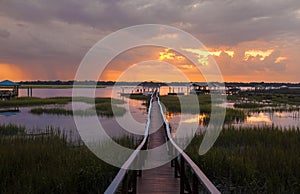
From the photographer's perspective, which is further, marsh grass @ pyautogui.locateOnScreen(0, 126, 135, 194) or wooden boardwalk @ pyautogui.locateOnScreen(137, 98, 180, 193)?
marsh grass @ pyautogui.locateOnScreen(0, 126, 135, 194)

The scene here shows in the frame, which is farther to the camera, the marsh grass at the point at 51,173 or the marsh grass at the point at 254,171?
the marsh grass at the point at 254,171

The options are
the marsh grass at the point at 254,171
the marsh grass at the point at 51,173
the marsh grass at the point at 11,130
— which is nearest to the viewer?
the marsh grass at the point at 51,173

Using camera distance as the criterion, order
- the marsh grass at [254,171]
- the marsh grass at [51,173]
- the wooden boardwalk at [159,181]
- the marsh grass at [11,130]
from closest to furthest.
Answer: the wooden boardwalk at [159,181] → the marsh grass at [51,173] → the marsh grass at [254,171] → the marsh grass at [11,130]

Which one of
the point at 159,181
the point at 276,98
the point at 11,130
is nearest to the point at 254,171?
the point at 159,181

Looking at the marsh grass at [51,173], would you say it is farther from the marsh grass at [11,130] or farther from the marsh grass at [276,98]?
the marsh grass at [276,98]

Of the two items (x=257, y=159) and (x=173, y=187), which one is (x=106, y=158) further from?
(x=257, y=159)

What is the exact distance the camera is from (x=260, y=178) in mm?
7008

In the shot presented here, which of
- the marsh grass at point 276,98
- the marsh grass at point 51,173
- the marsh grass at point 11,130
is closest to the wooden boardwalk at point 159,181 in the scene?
the marsh grass at point 51,173

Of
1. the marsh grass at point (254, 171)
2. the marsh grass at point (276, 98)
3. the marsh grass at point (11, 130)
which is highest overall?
the marsh grass at point (276, 98)

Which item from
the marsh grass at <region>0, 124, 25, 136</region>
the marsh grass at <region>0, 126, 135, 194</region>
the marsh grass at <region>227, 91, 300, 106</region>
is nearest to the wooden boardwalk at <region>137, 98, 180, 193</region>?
the marsh grass at <region>0, 126, 135, 194</region>

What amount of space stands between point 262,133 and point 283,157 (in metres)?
4.80

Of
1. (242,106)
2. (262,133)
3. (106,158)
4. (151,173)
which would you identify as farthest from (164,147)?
(242,106)

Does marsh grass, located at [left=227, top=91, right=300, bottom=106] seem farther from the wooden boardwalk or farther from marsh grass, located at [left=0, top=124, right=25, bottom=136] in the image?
the wooden boardwalk

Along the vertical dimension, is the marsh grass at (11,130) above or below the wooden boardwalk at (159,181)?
above
